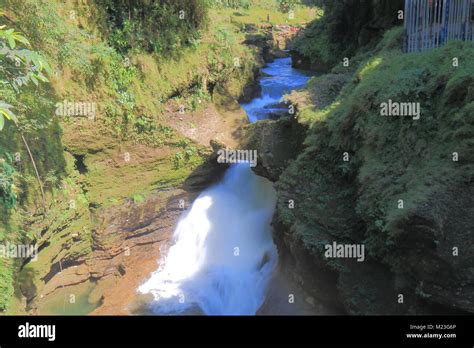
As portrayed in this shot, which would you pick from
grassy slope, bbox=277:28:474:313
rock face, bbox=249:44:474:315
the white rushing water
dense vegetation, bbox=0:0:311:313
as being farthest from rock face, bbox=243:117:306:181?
dense vegetation, bbox=0:0:311:313

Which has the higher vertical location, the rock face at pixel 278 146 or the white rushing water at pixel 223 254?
the rock face at pixel 278 146

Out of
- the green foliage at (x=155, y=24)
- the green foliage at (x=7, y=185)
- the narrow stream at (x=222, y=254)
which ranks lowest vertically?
the narrow stream at (x=222, y=254)

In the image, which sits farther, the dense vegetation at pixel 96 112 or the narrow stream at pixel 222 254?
the narrow stream at pixel 222 254

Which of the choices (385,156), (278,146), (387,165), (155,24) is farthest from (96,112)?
(387,165)

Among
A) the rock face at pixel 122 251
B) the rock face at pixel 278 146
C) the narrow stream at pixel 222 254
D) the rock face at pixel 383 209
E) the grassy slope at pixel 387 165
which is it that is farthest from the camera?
the rock face at pixel 122 251

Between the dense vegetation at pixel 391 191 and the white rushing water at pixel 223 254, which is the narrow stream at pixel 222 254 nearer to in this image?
the white rushing water at pixel 223 254

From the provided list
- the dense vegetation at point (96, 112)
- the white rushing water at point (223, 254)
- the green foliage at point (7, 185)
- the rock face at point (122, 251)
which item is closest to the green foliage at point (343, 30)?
the dense vegetation at point (96, 112)

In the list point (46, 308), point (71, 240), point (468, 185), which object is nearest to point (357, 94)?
point (468, 185)

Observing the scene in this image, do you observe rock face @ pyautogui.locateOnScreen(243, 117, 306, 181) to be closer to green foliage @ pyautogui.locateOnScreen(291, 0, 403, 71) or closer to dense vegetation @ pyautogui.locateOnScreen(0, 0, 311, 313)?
dense vegetation @ pyautogui.locateOnScreen(0, 0, 311, 313)
